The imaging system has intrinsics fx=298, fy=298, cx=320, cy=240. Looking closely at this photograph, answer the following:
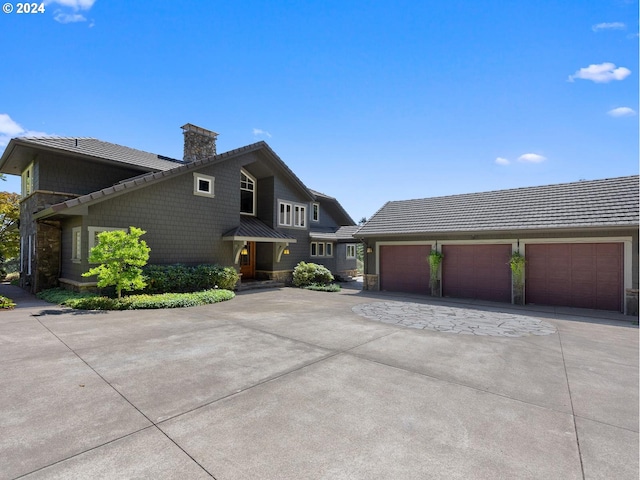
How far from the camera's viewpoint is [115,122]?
12.1 meters

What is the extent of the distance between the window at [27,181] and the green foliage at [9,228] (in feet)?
16.9

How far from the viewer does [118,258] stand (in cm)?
977

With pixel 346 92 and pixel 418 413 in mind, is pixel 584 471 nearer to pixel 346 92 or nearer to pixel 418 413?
Answer: pixel 418 413

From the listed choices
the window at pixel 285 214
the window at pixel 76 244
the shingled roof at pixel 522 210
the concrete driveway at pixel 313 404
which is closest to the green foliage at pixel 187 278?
the window at pixel 76 244

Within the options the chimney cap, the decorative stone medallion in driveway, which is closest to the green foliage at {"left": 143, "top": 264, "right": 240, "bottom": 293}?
the decorative stone medallion in driveway

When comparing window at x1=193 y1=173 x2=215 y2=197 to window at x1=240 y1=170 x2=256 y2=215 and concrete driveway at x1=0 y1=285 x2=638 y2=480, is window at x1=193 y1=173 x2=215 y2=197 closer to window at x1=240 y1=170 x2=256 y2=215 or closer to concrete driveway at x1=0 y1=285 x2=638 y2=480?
window at x1=240 y1=170 x2=256 y2=215

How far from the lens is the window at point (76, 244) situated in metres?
11.0

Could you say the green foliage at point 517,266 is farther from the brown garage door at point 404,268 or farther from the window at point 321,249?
the window at point 321,249

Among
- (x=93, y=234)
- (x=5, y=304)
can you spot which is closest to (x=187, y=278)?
(x=93, y=234)

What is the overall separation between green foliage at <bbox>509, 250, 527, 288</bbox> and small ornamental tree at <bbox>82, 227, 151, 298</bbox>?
13.6 m

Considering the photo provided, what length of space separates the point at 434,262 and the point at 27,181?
1915 centimetres

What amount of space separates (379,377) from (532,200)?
1239 cm

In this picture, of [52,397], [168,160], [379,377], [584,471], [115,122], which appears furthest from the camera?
[168,160]

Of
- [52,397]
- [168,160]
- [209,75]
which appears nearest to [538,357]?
[52,397]
